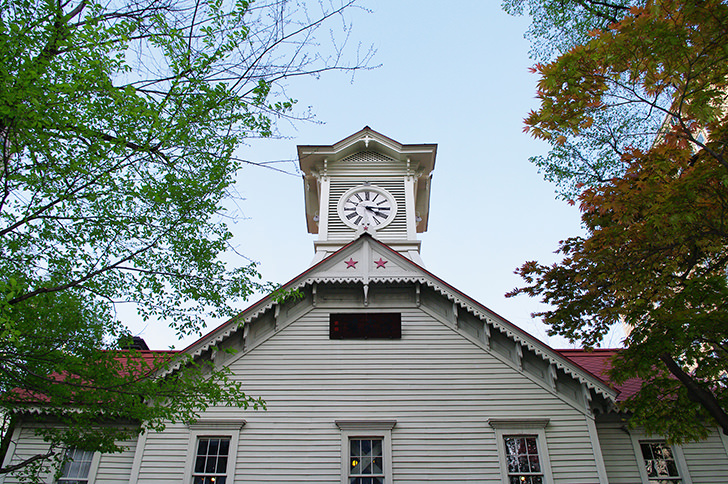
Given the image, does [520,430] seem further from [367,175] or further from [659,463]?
[367,175]

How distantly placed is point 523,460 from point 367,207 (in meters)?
9.53

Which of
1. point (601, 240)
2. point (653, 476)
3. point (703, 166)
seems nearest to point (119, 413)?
point (601, 240)

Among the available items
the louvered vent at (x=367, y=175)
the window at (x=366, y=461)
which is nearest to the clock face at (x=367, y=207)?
the louvered vent at (x=367, y=175)

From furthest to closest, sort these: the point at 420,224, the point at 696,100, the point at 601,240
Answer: the point at 420,224, the point at 601,240, the point at 696,100

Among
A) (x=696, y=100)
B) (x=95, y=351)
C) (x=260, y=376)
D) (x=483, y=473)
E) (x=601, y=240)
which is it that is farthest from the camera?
(x=260, y=376)

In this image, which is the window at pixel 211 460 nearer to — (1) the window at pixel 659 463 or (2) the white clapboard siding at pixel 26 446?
(2) the white clapboard siding at pixel 26 446

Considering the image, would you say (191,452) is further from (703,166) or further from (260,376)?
(703,166)

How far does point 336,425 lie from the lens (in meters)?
11.9

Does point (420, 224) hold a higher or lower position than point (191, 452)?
higher

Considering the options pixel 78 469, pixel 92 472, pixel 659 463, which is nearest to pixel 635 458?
pixel 659 463

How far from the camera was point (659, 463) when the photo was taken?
12.1m

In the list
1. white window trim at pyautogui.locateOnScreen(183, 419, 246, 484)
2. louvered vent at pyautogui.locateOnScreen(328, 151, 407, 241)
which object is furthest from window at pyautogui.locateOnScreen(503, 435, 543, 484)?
louvered vent at pyautogui.locateOnScreen(328, 151, 407, 241)

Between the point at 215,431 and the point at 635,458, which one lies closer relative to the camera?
the point at 215,431

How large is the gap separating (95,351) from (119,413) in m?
1.13
